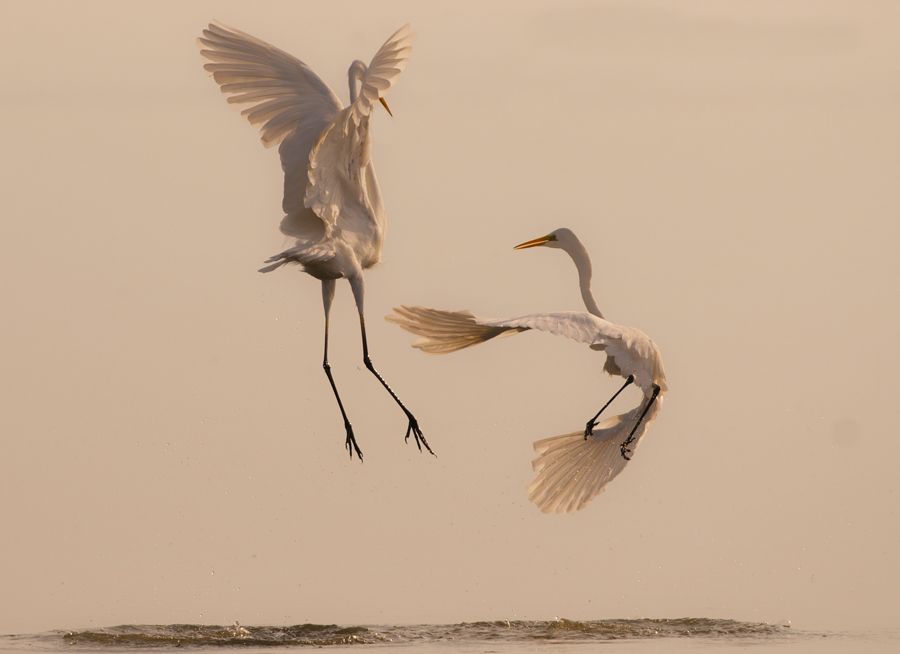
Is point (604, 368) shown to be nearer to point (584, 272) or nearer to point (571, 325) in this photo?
point (584, 272)

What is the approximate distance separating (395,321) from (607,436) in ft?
7.12

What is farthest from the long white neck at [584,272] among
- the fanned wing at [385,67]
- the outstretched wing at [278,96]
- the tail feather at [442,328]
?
the fanned wing at [385,67]

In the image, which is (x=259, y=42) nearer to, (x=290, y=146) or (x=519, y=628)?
(x=290, y=146)

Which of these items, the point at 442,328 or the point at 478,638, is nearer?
the point at 442,328

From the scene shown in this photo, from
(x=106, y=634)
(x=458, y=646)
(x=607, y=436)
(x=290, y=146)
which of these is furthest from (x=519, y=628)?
(x=290, y=146)

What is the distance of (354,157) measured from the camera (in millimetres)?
15469

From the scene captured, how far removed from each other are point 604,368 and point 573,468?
981 millimetres

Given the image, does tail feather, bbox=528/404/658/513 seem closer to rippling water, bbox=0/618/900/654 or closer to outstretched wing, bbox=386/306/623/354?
outstretched wing, bbox=386/306/623/354

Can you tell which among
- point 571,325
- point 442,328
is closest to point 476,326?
point 442,328

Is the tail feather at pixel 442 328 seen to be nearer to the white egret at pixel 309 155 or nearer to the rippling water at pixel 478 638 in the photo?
the white egret at pixel 309 155

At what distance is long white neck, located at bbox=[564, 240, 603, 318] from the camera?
55.2 feet

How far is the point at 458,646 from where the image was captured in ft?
52.4

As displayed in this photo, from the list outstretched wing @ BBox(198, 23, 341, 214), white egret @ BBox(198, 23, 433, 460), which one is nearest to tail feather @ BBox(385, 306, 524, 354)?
white egret @ BBox(198, 23, 433, 460)

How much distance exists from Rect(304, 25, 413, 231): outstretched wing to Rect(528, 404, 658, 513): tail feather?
2.58 m
